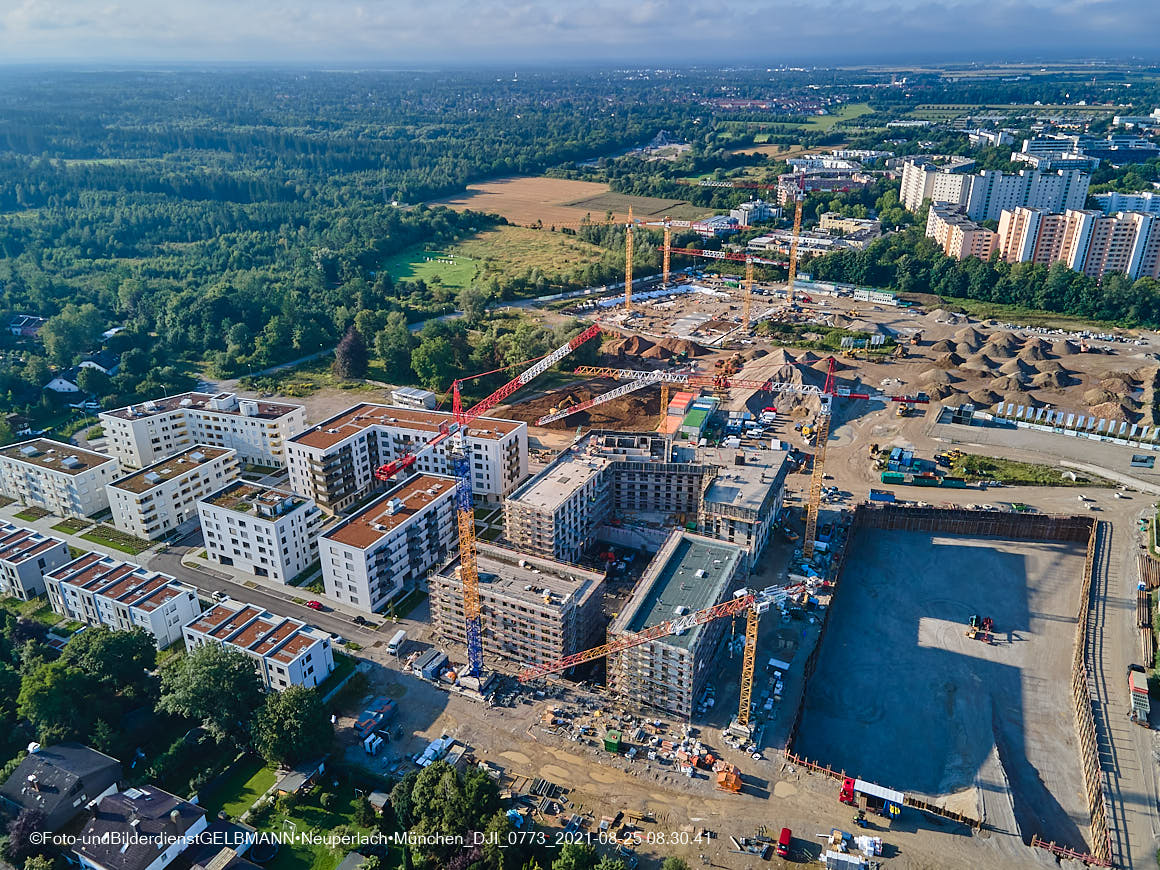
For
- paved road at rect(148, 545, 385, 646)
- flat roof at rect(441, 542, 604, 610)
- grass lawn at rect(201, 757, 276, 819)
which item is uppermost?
flat roof at rect(441, 542, 604, 610)

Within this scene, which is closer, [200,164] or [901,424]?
[901,424]

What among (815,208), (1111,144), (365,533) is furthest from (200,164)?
(1111,144)

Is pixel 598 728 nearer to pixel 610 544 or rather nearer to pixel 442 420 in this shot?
pixel 610 544

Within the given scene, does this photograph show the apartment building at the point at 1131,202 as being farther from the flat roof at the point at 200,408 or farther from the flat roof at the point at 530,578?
the flat roof at the point at 200,408

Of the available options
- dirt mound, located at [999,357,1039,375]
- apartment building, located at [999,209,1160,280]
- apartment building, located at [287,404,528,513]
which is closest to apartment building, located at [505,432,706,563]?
apartment building, located at [287,404,528,513]

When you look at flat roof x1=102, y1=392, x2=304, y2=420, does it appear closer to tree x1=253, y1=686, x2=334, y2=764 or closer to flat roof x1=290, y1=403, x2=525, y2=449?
flat roof x1=290, y1=403, x2=525, y2=449

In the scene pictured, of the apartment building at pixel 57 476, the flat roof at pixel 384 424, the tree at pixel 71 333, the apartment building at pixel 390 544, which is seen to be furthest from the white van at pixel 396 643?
the tree at pixel 71 333

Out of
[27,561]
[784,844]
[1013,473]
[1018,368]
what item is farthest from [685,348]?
[27,561]
